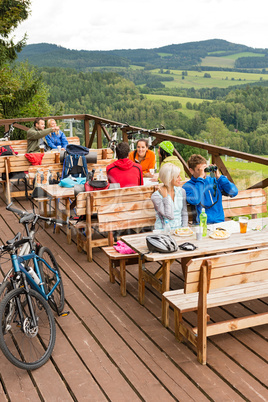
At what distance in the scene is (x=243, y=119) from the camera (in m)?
53.1

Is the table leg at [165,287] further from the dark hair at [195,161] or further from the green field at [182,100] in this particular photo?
the green field at [182,100]

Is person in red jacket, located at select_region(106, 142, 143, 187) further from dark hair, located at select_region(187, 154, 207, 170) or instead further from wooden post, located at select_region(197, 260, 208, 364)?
wooden post, located at select_region(197, 260, 208, 364)

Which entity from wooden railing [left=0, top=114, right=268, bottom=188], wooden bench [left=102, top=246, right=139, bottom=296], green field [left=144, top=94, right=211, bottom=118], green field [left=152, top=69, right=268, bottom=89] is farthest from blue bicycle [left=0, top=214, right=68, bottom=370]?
green field [left=152, top=69, right=268, bottom=89]

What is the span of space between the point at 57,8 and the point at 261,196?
137 feet

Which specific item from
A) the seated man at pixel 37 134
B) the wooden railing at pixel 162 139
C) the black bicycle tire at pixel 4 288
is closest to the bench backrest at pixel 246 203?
the wooden railing at pixel 162 139

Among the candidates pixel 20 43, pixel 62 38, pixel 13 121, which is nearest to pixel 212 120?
pixel 62 38

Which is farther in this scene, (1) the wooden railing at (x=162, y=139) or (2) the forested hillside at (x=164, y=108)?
(2) the forested hillside at (x=164, y=108)

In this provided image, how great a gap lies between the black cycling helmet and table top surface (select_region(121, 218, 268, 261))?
32mm

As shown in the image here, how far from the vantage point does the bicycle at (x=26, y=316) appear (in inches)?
107

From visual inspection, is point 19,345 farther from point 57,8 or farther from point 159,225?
point 57,8

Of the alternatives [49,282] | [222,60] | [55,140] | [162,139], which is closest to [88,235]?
[49,282]

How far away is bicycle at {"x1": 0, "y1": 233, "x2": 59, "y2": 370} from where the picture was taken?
2719mm

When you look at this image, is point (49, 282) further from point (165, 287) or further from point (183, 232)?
point (183, 232)

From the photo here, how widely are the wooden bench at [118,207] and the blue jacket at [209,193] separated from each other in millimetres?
497
